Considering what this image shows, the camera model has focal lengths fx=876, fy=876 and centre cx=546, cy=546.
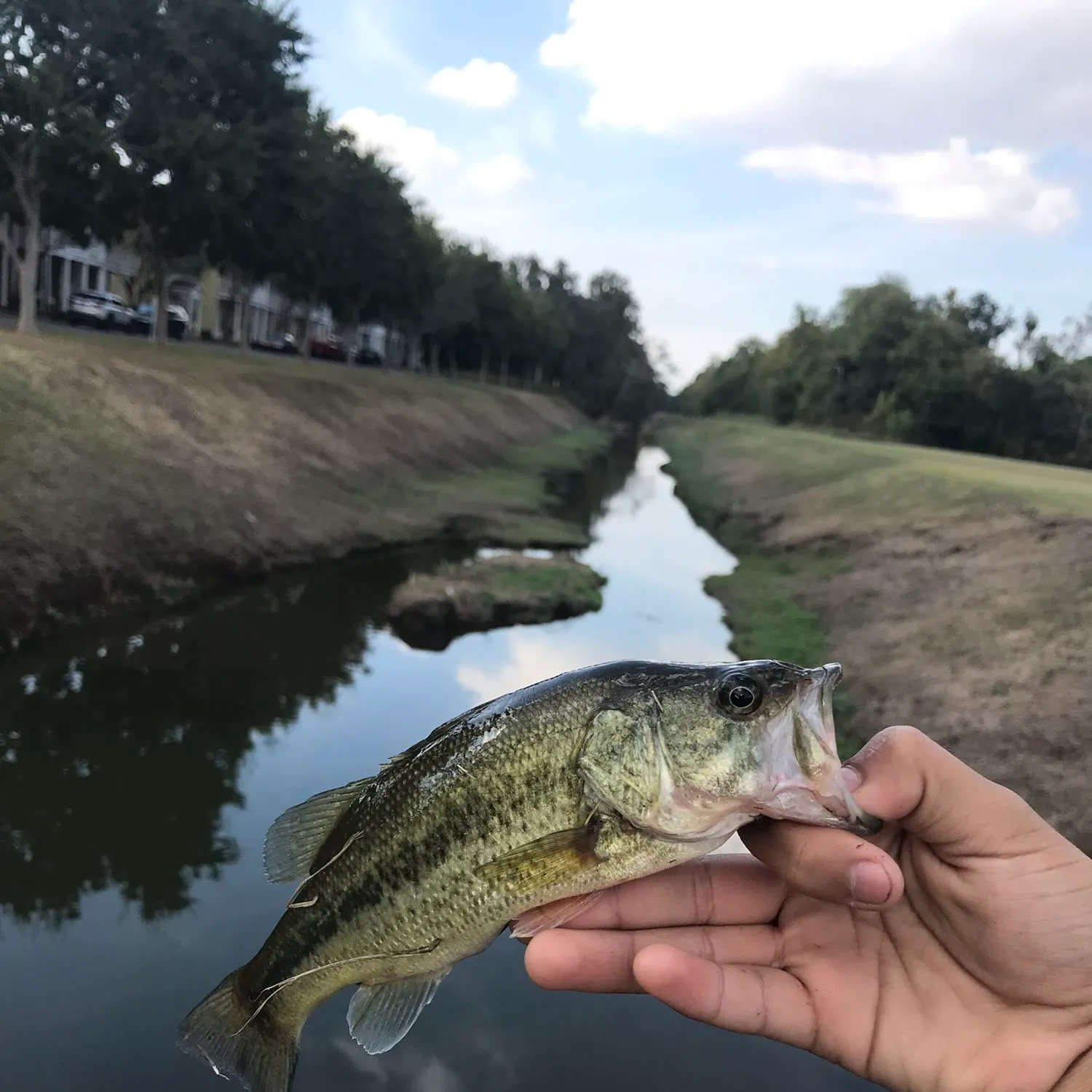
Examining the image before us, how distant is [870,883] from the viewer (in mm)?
2912

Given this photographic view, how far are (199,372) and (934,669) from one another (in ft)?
84.0

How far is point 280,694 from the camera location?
13.2 m

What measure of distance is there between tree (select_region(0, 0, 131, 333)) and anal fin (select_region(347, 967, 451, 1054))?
2872cm

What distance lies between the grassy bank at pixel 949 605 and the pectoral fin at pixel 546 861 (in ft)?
25.2

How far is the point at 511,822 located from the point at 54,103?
2916 centimetres

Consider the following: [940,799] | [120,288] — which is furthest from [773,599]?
[120,288]

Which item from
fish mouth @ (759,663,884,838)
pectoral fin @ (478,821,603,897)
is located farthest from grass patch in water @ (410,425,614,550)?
fish mouth @ (759,663,884,838)

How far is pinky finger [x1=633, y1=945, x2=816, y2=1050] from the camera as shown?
3289 mm

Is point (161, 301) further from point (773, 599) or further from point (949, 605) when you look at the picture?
point (949, 605)

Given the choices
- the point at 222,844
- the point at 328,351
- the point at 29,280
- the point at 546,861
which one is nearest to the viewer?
the point at 546,861

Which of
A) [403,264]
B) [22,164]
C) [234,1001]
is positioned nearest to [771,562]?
[234,1001]

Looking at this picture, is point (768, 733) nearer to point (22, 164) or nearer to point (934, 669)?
point (934, 669)

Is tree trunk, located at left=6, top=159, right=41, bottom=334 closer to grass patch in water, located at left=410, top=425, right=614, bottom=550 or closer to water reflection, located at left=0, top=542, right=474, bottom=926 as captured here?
grass patch in water, located at left=410, top=425, right=614, bottom=550

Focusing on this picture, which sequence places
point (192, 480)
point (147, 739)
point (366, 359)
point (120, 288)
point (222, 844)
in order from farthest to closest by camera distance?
point (366, 359) → point (120, 288) → point (192, 480) → point (147, 739) → point (222, 844)
